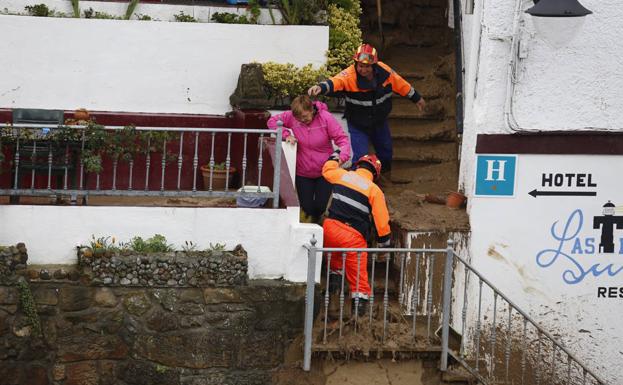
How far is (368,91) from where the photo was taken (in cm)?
1373

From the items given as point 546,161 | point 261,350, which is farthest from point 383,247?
point 546,161

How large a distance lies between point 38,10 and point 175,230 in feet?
12.3

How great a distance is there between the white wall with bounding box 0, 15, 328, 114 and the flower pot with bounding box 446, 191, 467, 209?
2.45 metres

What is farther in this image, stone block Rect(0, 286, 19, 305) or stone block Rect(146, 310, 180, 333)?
stone block Rect(146, 310, 180, 333)

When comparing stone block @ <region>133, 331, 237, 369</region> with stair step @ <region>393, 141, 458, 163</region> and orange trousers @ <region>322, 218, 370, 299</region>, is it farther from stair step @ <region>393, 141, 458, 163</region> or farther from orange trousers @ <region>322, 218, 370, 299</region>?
stair step @ <region>393, 141, 458, 163</region>

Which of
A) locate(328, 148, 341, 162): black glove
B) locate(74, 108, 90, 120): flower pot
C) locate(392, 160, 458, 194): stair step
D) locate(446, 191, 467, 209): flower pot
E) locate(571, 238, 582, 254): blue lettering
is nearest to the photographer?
locate(328, 148, 341, 162): black glove

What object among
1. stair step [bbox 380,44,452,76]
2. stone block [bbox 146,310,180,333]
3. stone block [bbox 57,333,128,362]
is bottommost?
stone block [bbox 57,333,128,362]

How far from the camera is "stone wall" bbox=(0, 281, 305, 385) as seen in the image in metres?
12.0

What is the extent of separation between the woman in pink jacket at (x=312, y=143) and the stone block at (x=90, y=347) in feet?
8.07

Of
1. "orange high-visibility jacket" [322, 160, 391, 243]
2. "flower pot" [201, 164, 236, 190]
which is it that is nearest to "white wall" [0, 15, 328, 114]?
"flower pot" [201, 164, 236, 190]

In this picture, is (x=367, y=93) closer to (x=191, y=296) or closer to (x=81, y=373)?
(x=191, y=296)

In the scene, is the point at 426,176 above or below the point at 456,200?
above

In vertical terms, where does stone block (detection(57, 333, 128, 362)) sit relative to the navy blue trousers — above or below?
below

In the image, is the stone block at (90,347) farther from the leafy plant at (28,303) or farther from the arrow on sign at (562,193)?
the arrow on sign at (562,193)
